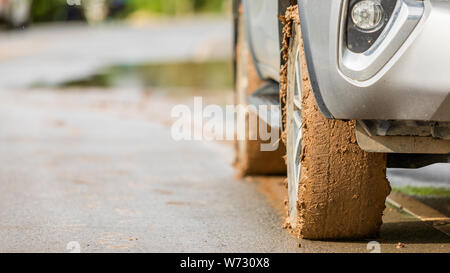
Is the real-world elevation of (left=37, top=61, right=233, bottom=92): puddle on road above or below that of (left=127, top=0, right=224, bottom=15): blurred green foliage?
above

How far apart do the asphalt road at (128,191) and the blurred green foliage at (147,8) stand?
32539 mm

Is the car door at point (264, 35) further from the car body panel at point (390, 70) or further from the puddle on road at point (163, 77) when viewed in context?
the puddle on road at point (163, 77)

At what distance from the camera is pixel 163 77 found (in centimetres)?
1675

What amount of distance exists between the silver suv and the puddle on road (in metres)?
9.82

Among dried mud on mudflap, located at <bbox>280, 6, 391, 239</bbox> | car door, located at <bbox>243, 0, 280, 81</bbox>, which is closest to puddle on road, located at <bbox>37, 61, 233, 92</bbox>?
car door, located at <bbox>243, 0, 280, 81</bbox>

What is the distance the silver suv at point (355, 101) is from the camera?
143 inches

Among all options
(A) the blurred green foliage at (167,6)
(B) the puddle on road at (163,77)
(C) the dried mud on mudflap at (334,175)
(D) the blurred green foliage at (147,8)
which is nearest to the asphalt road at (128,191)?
(C) the dried mud on mudflap at (334,175)

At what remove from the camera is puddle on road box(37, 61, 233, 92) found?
15.0 metres

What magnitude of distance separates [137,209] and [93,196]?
1.65 ft

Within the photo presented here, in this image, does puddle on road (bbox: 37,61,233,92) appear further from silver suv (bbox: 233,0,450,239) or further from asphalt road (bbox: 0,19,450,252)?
silver suv (bbox: 233,0,450,239)

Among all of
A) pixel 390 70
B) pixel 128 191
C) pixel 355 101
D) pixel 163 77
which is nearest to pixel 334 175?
pixel 355 101

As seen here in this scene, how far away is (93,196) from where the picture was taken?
18.7 feet

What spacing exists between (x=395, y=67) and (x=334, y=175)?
2.25ft
